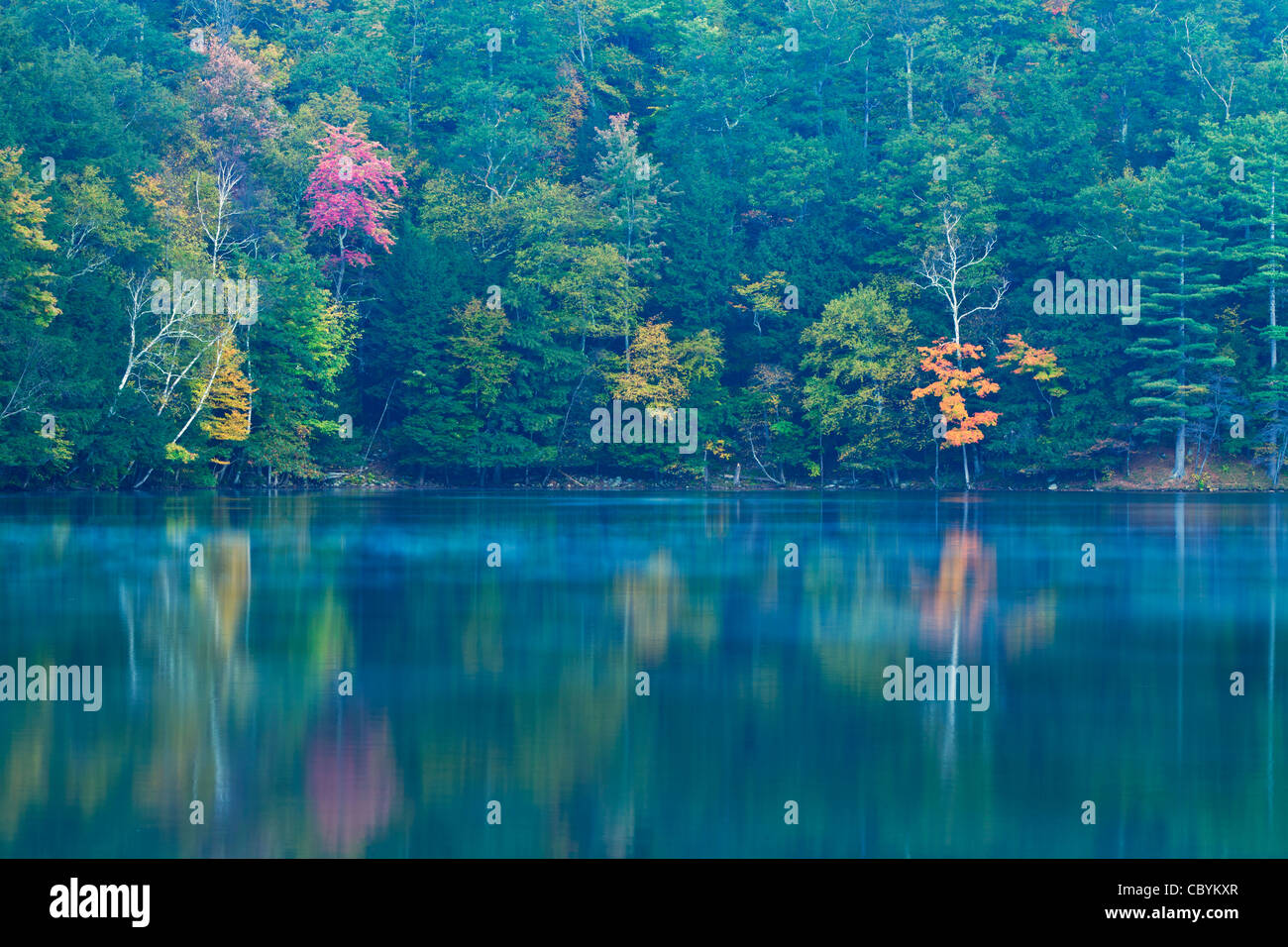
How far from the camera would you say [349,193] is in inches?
1876

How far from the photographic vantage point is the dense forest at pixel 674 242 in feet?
138

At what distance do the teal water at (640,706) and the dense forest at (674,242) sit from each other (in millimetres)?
20909

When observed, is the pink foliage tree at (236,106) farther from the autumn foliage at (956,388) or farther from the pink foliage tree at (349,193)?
the autumn foliage at (956,388)

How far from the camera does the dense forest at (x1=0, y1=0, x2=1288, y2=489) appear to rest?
42.0 meters

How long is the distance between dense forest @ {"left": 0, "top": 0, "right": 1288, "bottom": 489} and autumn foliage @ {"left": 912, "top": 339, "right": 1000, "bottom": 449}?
0.63 feet

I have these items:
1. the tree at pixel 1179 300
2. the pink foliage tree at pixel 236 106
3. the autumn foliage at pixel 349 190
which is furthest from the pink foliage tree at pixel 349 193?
the tree at pixel 1179 300

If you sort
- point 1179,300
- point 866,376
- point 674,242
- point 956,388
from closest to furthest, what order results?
point 1179,300, point 956,388, point 866,376, point 674,242

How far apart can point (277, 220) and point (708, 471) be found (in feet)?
52.8

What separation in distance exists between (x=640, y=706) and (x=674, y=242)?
41871 millimetres

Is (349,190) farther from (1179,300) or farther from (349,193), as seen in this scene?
(1179,300)

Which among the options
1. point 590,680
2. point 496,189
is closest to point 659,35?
point 496,189

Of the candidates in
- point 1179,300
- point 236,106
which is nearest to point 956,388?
point 1179,300

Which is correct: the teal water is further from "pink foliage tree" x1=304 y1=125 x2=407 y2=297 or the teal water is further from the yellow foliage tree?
"pink foliage tree" x1=304 y1=125 x2=407 y2=297

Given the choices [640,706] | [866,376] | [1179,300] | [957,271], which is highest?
[957,271]
